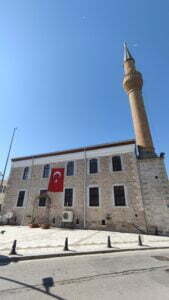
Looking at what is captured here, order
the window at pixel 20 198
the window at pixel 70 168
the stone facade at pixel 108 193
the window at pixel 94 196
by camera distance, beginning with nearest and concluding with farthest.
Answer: the stone facade at pixel 108 193
the window at pixel 94 196
the window at pixel 70 168
the window at pixel 20 198

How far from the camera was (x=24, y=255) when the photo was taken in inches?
264

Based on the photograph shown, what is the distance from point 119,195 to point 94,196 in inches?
106

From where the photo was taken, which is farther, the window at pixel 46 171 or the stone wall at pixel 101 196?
the window at pixel 46 171

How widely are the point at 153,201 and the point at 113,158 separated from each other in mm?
6018

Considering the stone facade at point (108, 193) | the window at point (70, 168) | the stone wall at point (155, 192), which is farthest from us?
the window at point (70, 168)

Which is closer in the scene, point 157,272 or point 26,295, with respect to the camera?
point 26,295

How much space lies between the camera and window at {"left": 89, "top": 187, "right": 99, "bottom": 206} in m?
17.0

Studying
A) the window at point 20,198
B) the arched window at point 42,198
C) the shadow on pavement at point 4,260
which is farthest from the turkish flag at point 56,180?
the shadow on pavement at point 4,260

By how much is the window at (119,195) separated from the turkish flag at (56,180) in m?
6.32

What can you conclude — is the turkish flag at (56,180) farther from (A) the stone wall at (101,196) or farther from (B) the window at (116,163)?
(B) the window at (116,163)

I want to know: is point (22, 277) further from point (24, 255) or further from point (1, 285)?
point (24, 255)

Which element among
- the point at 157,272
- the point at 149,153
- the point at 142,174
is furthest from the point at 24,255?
the point at 149,153

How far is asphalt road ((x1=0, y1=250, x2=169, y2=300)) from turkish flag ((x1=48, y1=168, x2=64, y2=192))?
1221 centimetres

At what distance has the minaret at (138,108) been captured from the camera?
18.9 meters
